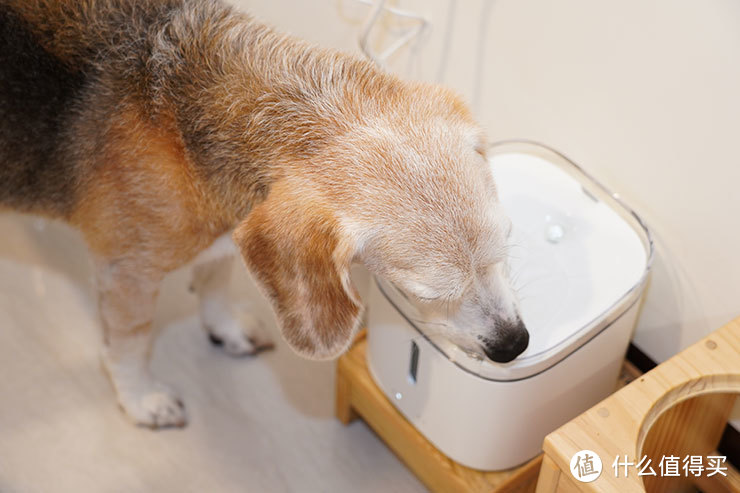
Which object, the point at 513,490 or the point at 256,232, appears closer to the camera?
the point at 256,232

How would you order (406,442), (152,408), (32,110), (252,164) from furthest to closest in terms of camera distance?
(152,408), (406,442), (32,110), (252,164)

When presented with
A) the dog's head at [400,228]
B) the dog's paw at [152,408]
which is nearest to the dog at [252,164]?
the dog's head at [400,228]

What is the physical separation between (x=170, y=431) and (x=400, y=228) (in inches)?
39.0

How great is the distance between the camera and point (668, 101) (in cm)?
143

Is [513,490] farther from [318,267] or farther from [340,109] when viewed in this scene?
[340,109]

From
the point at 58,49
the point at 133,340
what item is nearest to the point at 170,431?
the point at 133,340

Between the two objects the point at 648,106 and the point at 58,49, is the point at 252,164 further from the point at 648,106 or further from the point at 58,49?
the point at 648,106

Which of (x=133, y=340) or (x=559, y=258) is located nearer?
(x=559, y=258)

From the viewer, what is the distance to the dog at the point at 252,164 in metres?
1.19

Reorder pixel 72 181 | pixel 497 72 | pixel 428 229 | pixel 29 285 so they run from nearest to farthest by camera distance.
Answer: pixel 428 229
pixel 72 181
pixel 497 72
pixel 29 285

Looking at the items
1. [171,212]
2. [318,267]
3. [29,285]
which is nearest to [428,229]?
[318,267]

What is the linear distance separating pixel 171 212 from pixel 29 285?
37.7 inches

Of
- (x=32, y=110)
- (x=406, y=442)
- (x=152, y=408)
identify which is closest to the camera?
(x=32, y=110)

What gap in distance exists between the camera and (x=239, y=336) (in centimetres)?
201
